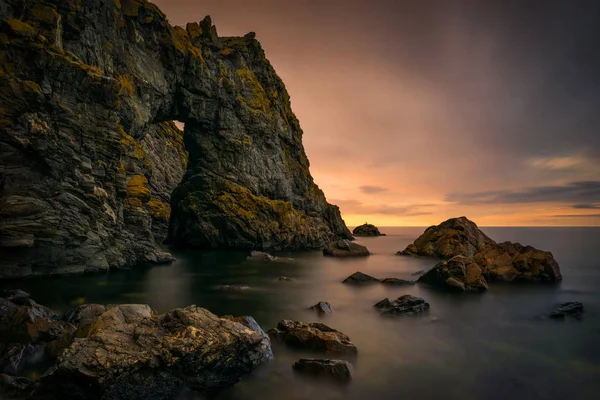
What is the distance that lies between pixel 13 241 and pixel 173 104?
34257mm

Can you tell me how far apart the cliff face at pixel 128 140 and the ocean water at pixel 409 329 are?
4.18m

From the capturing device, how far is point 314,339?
12305 millimetres

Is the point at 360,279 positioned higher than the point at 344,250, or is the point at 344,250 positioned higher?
the point at 344,250

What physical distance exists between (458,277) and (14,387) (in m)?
26.6

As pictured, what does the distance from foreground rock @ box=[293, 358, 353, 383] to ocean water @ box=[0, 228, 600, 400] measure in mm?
321

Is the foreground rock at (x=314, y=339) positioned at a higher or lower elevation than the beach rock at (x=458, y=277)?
lower

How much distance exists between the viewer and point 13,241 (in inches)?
866

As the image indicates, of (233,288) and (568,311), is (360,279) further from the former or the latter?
(568,311)

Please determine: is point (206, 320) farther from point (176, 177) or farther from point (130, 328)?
point (176, 177)

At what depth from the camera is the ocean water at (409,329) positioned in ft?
32.9

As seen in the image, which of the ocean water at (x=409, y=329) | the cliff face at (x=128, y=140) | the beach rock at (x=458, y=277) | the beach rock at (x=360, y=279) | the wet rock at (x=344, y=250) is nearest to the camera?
the ocean water at (x=409, y=329)

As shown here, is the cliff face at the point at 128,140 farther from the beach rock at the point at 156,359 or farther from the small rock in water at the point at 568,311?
the small rock in water at the point at 568,311

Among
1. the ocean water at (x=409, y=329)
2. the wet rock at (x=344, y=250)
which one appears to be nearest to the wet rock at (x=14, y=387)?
the ocean water at (x=409, y=329)

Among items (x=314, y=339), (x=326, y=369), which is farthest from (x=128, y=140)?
(x=326, y=369)
